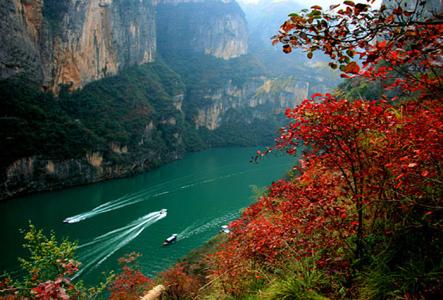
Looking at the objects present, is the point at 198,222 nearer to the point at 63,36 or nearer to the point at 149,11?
the point at 63,36

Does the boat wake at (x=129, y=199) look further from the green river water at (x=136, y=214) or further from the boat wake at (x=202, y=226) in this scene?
the boat wake at (x=202, y=226)

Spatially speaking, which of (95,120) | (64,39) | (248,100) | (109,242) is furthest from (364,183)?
(248,100)

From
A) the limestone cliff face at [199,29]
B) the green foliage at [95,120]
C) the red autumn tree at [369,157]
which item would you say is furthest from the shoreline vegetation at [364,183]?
the limestone cliff face at [199,29]

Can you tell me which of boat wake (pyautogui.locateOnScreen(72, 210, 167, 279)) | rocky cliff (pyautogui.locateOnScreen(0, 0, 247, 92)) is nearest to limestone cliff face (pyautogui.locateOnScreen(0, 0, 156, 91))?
rocky cliff (pyautogui.locateOnScreen(0, 0, 247, 92))

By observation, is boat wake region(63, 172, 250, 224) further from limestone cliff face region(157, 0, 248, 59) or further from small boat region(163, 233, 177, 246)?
limestone cliff face region(157, 0, 248, 59)

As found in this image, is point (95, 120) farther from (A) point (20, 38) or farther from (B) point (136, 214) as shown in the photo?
(B) point (136, 214)

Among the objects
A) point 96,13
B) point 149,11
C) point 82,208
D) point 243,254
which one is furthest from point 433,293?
point 149,11

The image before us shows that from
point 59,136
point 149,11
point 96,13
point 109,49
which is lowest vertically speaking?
point 59,136
